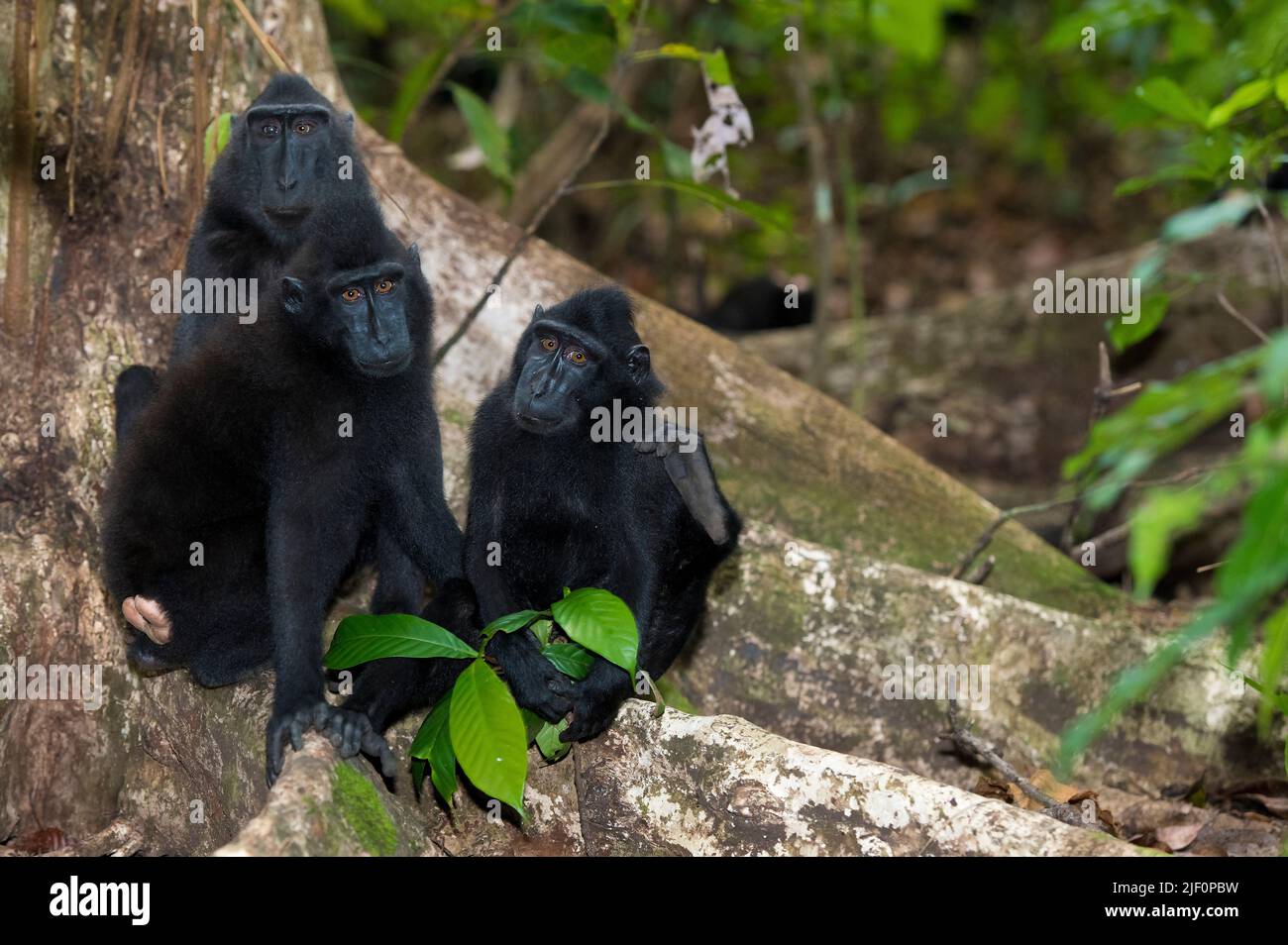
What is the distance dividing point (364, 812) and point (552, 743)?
0.83 meters

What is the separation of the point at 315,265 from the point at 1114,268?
20.7ft

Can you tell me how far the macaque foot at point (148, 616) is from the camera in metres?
4.68

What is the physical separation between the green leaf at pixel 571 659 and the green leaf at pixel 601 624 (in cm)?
42

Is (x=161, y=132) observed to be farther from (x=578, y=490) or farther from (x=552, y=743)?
(x=552, y=743)

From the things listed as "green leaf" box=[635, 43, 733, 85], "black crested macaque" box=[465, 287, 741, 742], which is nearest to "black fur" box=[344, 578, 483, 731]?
"black crested macaque" box=[465, 287, 741, 742]

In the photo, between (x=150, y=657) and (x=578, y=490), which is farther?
(x=578, y=490)

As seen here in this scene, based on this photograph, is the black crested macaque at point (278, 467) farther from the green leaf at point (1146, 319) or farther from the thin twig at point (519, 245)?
the green leaf at point (1146, 319)

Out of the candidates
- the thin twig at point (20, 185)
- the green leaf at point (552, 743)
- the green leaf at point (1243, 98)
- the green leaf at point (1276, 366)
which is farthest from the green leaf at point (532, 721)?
the green leaf at point (1243, 98)

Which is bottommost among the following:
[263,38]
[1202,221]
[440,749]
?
[440,749]

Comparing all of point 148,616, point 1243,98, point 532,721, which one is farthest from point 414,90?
point 1243,98

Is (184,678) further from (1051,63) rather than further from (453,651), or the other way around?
(1051,63)

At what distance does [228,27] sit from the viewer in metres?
5.87

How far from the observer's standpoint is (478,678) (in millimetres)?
4055

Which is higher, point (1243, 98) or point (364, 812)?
point (1243, 98)
